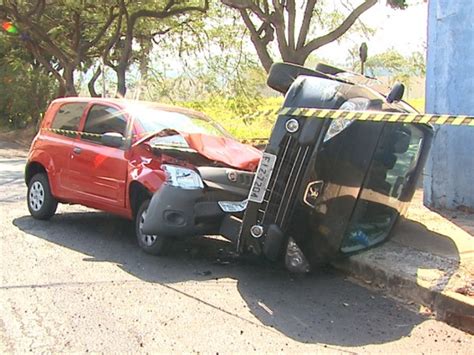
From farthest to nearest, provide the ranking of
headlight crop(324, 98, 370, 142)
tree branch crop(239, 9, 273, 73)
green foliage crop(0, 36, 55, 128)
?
green foliage crop(0, 36, 55, 128) → tree branch crop(239, 9, 273, 73) → headlight crop(324, 98, 370, 142)

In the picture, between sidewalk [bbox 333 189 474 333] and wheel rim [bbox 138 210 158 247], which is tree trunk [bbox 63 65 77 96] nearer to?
wheel rim [bbox 138 210 158 247]

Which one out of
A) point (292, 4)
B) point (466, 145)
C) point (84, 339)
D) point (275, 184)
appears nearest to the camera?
point (84, 339)

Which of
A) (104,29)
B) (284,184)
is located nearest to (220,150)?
(284,184)

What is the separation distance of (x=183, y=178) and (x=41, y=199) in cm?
320

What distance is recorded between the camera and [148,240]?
21.7ft

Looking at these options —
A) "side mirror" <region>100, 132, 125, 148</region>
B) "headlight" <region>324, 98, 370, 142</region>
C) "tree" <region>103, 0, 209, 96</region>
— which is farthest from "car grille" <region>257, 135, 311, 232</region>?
"tree" <region>103, 0, 209, 96</region>

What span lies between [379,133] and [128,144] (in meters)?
3.09

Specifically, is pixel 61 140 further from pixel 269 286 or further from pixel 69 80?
pixel 69 80

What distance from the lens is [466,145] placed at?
7973 millimetres

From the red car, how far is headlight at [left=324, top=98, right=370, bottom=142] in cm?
151

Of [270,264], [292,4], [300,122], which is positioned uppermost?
[292,4]

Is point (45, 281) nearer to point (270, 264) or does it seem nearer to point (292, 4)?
point (270, 264)

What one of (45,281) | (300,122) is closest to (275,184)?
(300,122)

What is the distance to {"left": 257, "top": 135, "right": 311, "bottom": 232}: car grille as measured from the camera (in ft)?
17.3
